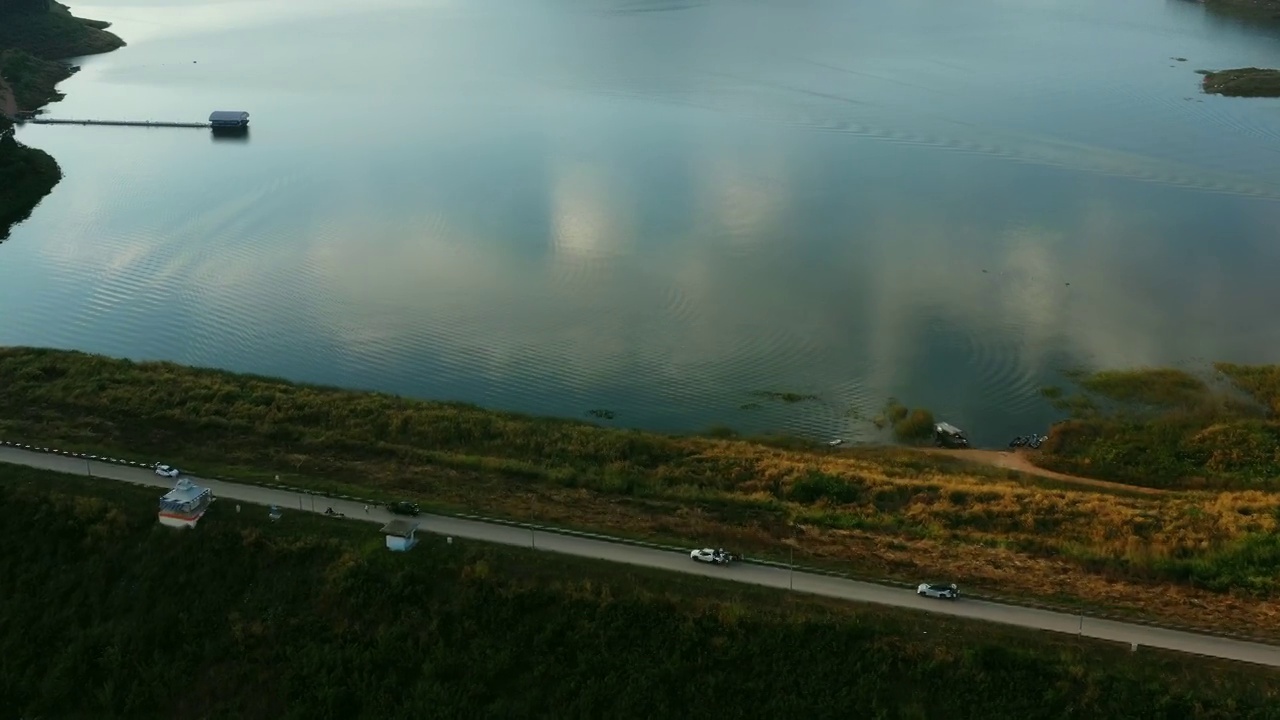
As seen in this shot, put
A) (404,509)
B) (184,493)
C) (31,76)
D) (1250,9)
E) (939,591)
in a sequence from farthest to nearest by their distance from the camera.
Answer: (1250,9) < (31,76) < (404,509) < (184,493) < (939,591)

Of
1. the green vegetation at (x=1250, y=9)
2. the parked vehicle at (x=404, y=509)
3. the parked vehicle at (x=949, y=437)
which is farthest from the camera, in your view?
the green vegetation at (x=1250, y=9)

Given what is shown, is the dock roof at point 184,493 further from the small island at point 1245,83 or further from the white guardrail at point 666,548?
the small island at point 1245,83

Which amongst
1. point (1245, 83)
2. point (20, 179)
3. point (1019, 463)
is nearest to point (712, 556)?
point (1019, 463)

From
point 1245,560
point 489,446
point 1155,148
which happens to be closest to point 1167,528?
point 1245,560

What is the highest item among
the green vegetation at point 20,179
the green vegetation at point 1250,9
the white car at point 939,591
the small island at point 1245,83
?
the green vegetation at point 1250,9

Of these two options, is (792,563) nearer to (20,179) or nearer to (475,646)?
(475,646)

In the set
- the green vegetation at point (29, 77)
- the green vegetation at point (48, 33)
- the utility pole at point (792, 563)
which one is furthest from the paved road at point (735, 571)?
the green vegetation at point (48, 33)
